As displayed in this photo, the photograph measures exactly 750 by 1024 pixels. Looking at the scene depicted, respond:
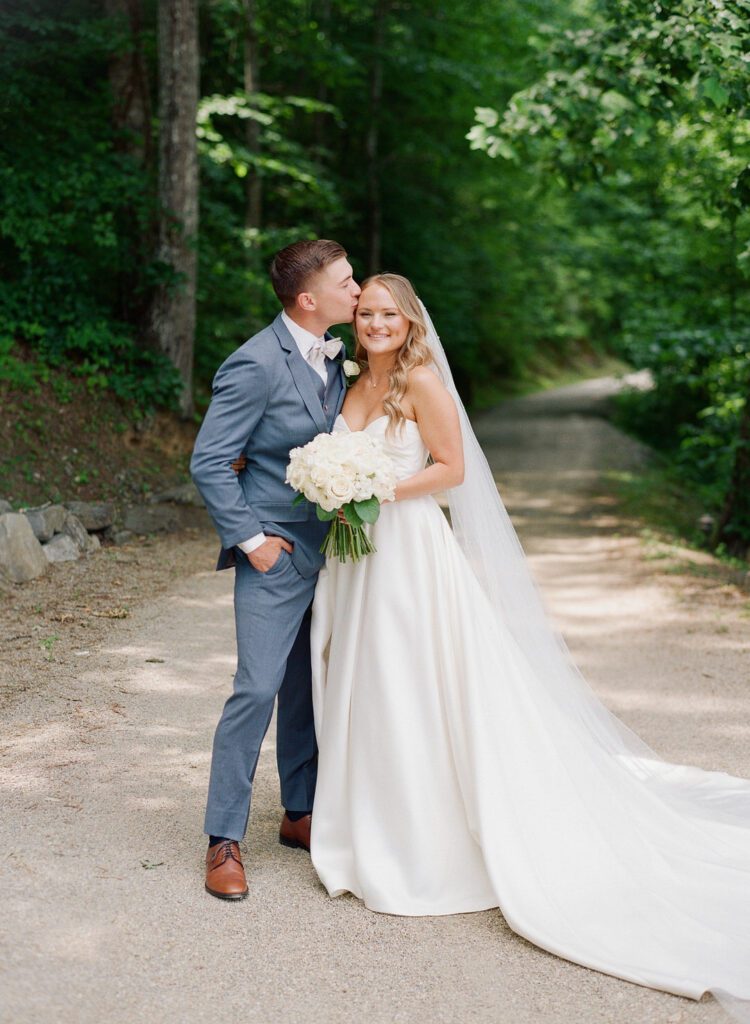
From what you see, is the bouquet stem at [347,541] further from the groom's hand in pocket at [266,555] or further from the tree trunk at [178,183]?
the tree trunk at [178,183]

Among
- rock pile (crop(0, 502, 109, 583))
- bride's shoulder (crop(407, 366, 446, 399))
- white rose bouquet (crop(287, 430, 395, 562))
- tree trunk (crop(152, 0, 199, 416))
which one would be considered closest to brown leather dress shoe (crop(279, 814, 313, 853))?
white rose bouquet (crop(287, 430, 395, 562))

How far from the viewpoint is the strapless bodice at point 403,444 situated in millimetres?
3613

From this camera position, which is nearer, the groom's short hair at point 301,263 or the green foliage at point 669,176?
the groom's short hair at point 301,263

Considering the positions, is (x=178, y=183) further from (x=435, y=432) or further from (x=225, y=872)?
(x=225, y=872)

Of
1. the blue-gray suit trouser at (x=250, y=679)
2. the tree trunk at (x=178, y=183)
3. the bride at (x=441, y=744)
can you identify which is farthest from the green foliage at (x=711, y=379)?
the blue-gray suit trouser at (x=250, y=679)

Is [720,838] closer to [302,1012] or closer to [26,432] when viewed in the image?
[302,1012]

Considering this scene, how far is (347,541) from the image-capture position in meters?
3.52

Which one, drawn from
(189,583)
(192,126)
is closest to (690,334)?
(192,126)

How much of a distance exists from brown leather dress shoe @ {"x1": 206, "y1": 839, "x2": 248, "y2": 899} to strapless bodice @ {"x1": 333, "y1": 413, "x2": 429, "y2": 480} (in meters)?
1.39

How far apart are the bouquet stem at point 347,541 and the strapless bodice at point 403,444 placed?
26 cm

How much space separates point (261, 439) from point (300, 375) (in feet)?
0.83

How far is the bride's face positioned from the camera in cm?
361

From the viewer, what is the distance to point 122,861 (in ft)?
12.2

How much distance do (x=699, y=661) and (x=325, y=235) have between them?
43.9ft
